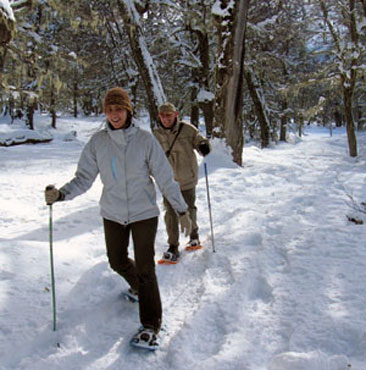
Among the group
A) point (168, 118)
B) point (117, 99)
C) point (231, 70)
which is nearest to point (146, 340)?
point (117, 99)

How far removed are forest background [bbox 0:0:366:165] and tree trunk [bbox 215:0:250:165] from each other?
3 cm

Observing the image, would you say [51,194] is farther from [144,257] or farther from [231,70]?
[231,70]

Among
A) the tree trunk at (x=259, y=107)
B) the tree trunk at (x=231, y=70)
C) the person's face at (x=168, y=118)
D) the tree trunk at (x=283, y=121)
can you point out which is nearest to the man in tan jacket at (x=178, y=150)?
the person's face at (x=168, y=118)

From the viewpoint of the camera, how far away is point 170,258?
4590 millimetres

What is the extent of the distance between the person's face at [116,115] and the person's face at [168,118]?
1526 mm

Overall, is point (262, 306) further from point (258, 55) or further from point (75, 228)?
point (258, 55)

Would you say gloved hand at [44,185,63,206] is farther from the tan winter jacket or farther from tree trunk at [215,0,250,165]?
tree trunk at [215,0,250,165]

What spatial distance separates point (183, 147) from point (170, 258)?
4.79 ft

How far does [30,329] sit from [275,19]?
17.3 metres

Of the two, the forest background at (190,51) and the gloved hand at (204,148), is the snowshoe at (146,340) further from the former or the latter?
the forest background at (190,51)

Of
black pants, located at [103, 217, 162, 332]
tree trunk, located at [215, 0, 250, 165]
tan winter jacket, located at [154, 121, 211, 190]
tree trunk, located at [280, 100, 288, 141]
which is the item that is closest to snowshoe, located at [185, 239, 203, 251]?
tan winter jacket, located at [154, 121, 211, 190]

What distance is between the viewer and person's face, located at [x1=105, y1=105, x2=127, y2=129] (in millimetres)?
2865

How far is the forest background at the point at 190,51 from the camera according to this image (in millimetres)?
8828

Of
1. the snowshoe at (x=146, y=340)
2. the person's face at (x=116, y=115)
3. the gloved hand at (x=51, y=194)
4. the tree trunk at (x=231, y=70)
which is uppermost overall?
the tree trunk at (x=231, y=70)
